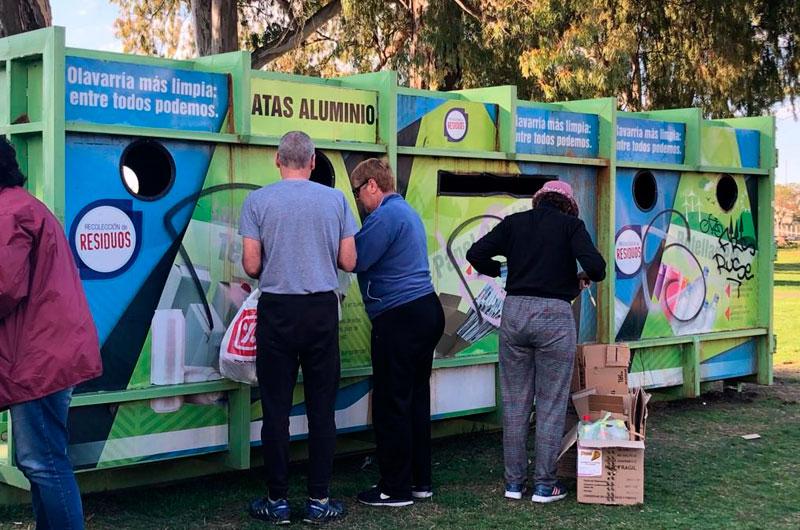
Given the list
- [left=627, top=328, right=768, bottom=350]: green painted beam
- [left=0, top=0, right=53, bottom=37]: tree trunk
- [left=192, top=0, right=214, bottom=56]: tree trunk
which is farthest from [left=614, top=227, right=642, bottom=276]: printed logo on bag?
[left=192, top=0, right=214, bottom=56]: tree trunk

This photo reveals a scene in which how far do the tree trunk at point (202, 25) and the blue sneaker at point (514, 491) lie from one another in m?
13.4

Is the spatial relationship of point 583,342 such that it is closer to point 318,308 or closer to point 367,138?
point 367,138

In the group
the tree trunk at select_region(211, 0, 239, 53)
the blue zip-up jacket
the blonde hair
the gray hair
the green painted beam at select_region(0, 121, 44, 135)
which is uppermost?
the tree trunk at select_region(211, 0, 239, 53)

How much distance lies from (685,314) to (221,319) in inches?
166

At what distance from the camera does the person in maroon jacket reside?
4.18 m

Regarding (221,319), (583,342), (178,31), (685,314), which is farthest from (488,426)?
(178,31)

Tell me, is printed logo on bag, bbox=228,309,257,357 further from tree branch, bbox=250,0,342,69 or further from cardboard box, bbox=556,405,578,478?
tree branch, bbox=250,0,342,69

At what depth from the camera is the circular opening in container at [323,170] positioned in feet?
20.6

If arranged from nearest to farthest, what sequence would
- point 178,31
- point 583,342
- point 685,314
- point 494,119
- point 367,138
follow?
point 367,138 → point 494,119 → point 583,342 → point 685,314 → point 178,31

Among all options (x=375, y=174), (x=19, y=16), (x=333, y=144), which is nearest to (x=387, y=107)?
(x=333, y=144)

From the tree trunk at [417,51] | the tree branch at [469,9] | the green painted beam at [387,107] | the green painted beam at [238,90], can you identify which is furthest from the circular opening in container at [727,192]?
the tree trunk at [417,51]

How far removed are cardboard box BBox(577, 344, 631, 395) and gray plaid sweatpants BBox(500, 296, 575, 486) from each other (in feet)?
1.50

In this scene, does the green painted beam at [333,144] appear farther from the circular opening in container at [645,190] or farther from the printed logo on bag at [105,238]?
the circular opening in container at [645,190]

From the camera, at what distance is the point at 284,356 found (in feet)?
17.5
